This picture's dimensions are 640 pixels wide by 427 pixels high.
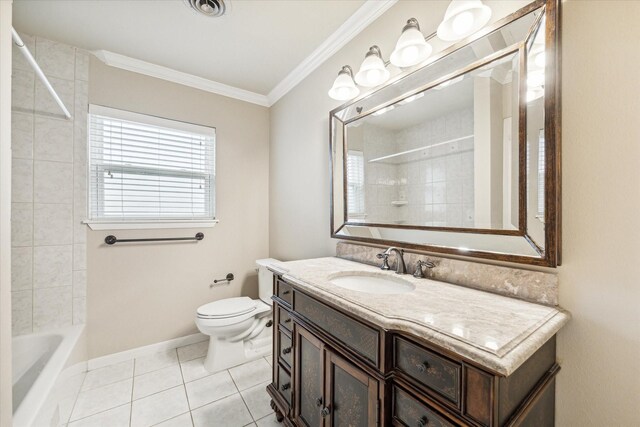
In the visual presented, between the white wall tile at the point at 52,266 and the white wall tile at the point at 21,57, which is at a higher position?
the white wall tile at the point at 21,57

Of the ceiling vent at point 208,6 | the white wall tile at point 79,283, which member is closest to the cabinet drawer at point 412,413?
the ceiling vent at point 208,6

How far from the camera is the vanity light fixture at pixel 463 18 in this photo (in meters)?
1.02

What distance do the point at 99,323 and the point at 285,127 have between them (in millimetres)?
2241

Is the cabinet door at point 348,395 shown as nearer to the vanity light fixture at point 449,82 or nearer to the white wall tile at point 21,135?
the vanity light fixture at point 449,82

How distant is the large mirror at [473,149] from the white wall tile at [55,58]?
211 centimetres

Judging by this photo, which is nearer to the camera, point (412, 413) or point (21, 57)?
point (412, 413)

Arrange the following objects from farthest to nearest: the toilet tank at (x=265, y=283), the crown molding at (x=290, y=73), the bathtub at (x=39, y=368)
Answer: the toilet tank at (x=265, y=283) < the crown molding at (x=290, y=73) < the bathtub at (x=39, y=368)

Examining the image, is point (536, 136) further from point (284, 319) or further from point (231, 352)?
point (231, 352)

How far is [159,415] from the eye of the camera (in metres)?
1.59

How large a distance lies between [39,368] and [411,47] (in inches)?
115

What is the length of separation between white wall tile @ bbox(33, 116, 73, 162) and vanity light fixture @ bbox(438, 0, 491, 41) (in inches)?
98.8

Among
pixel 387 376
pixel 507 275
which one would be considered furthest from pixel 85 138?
pixel 507 275

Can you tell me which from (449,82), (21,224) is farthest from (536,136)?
(21,224)

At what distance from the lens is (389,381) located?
33.6 inches
